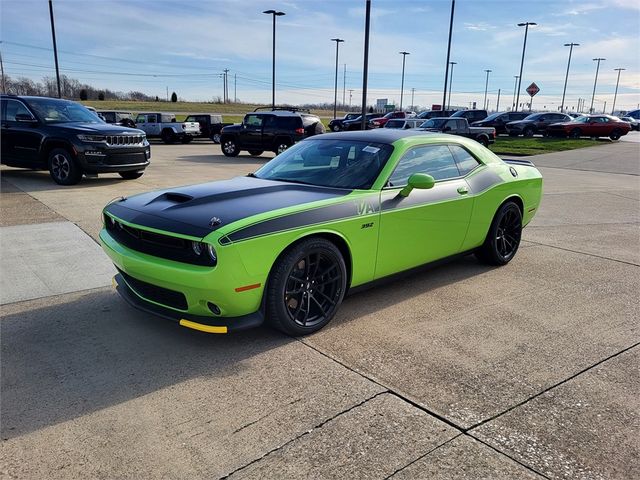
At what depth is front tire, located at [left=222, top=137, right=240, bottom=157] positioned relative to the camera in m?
19.6

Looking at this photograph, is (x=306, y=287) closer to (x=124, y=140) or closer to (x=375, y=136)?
(x=375, y=136)

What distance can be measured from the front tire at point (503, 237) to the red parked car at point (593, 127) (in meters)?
32.7

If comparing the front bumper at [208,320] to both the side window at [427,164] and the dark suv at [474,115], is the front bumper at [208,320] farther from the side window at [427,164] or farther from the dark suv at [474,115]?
the dark suv at [474,115]

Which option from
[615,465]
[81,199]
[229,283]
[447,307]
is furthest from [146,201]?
[81,199]

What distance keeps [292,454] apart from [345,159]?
8.99 ft

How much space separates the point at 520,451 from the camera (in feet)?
8.29

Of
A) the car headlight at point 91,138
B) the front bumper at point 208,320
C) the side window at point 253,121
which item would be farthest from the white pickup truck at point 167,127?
the front bumper at point 208,320

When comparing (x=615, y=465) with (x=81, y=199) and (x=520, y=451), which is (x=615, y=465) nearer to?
(x=520, y=451)

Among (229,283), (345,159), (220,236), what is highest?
(345,159)

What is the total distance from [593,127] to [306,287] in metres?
36.8

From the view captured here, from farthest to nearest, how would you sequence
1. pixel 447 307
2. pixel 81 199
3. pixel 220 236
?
pixel 81 199, pixel 447 307, pixel 220 236

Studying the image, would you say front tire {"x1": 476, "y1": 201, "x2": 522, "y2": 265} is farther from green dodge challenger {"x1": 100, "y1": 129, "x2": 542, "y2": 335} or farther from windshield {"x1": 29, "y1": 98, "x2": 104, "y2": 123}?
windshield {"x1": 29, "y1": 98, "x2": 104, "y2": 123}

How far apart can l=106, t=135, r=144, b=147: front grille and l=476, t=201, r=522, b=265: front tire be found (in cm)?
807

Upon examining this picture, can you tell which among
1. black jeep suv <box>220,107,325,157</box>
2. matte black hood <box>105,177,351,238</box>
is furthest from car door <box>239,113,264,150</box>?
matte black hood <box>105,177,351,238</box>
